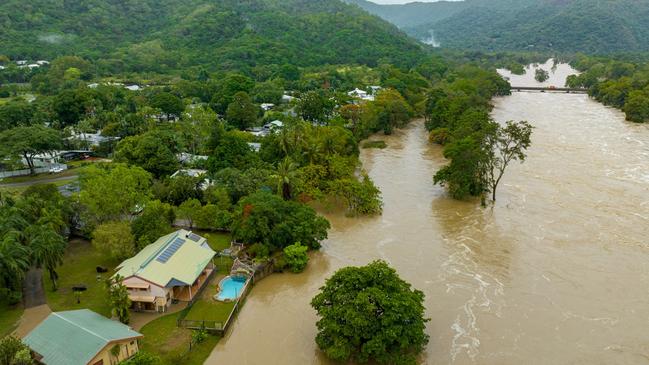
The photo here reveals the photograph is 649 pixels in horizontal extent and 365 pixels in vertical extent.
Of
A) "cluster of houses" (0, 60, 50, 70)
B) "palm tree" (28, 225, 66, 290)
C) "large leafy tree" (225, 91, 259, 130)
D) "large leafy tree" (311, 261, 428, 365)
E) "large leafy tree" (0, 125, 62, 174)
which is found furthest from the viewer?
"cluster of houses" (0, 60, 50, 70)

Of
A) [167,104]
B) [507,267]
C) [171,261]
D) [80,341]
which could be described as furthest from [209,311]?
[167,104]

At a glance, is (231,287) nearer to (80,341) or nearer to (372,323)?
(80,341)

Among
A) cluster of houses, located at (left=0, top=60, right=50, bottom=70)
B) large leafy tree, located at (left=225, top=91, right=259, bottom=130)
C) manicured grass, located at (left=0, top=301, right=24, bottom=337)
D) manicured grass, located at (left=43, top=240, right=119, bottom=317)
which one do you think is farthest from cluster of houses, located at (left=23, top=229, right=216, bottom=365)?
cluster of houses, located at (left=0, top=60, right=50, bottom=70)

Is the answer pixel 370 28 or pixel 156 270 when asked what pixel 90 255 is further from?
pixel 370 28

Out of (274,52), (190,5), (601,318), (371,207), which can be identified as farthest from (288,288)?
(190,5)

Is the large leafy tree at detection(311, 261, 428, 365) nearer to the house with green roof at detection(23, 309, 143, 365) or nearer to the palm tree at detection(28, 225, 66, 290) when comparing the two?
the house with green roof at detection(23, 309, 143, 365)
